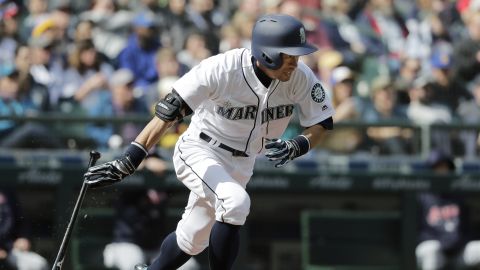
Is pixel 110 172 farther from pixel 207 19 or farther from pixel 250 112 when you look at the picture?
pixel 207 19

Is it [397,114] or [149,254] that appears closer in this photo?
[149,254]

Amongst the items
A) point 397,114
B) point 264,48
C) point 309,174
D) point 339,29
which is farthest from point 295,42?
point 339,29

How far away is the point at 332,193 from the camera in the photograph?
9.38 meters

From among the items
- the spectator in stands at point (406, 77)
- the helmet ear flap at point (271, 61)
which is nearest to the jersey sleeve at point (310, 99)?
the helmet ear flap at point (271, 61)

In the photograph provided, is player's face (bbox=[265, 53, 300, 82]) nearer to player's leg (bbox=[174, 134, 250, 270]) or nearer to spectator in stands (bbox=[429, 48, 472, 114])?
player's leg (bbox=[174, 134, 250, 270])

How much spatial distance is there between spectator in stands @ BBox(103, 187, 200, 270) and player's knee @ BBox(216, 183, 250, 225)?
3.25m

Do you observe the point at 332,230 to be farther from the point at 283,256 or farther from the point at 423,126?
the point at 423,126

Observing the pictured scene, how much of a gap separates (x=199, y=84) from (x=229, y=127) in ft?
1.45

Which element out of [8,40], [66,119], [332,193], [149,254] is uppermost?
[8,40]

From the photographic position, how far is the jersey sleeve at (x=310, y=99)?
625 centimetres

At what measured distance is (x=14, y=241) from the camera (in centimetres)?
867

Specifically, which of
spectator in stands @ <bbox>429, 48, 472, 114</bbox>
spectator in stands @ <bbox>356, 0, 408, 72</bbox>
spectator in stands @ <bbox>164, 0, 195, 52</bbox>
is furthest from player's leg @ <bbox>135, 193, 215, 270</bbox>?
spectator in stands @ <bbox>356, 0, 408, 72</bbox>

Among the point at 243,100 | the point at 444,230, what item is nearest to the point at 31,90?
the point at 243,100

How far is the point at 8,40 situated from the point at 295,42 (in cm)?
500
